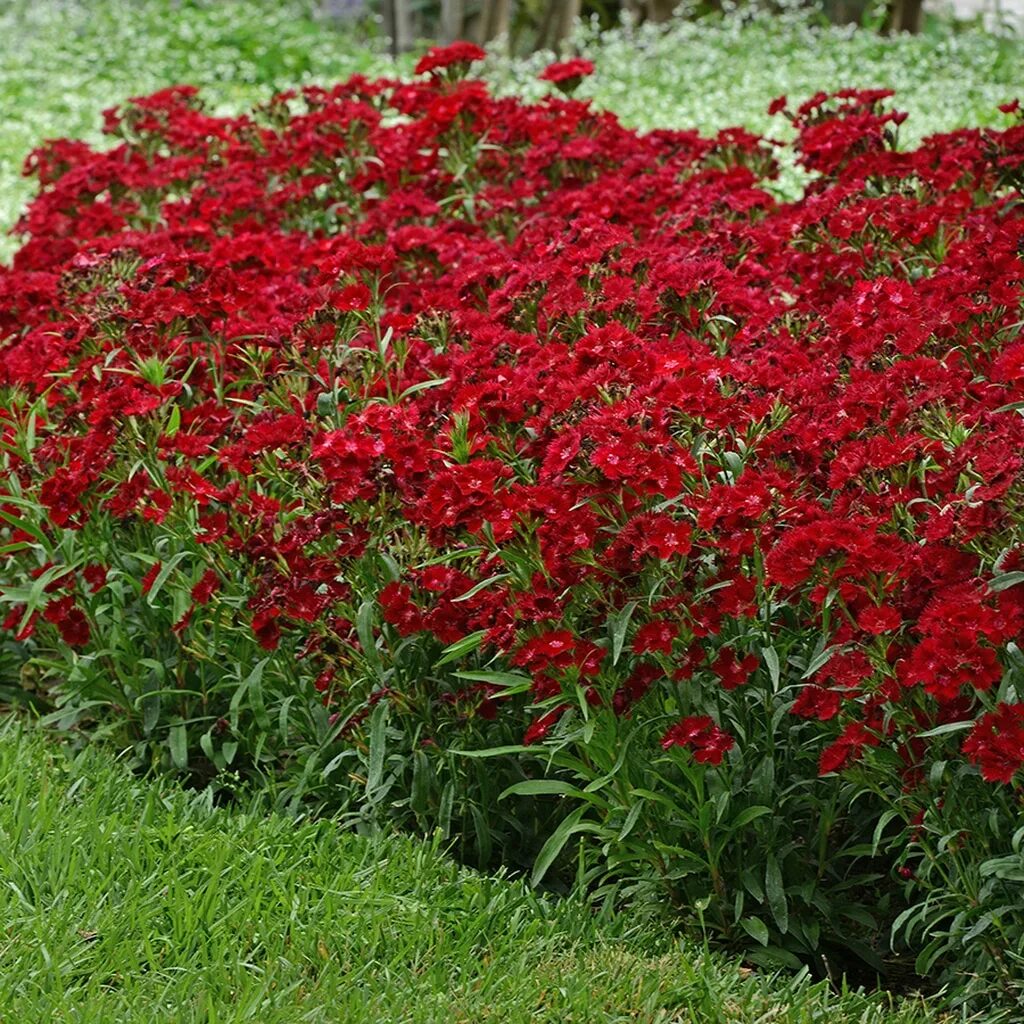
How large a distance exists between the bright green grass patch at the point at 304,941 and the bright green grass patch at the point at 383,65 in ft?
23.0

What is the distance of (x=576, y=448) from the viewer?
3033 mm

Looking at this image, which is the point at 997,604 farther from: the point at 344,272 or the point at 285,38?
the point at 285,38

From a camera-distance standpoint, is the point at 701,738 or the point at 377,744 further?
the point at 377,744

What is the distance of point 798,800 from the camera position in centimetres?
323

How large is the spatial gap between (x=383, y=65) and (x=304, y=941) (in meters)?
12.4

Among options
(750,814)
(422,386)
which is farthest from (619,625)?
(422,386)

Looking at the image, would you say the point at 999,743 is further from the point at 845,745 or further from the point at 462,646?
the point at 462,646

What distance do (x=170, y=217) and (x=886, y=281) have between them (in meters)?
2.77

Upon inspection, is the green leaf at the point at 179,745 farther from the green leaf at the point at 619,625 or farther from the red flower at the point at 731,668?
the red flower at the point at 731,668

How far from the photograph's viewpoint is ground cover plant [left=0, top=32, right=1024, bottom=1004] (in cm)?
296

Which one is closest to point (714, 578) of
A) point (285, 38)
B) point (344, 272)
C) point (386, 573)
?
point (386, 573)

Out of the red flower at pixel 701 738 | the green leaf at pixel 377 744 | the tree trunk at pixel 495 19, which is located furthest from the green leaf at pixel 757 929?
the tree trunk at pixel 495 19

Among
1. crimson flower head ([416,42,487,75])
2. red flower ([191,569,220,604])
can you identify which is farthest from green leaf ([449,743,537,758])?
crimson flower head ([416,42,487,75])

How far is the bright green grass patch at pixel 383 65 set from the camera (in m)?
11.2
